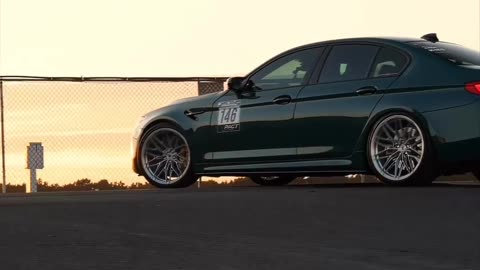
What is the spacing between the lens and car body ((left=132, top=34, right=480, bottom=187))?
10141mm

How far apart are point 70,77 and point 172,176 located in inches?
179

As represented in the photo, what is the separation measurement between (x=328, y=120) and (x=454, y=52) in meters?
1.50

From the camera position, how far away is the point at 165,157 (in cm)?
1234

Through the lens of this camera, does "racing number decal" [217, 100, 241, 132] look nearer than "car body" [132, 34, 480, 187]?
No

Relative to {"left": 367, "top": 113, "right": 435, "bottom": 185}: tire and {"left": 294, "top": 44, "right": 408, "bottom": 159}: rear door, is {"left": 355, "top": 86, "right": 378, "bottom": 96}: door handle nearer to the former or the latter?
{"left": 294, "top": 44, "right": 408, "bottom": 159}: rear door

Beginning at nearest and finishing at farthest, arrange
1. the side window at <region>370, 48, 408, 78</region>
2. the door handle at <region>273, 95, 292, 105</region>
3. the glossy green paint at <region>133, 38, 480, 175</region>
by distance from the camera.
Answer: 1. the glossy green paint at <region>133, 38, 480, 175</region>
2. the side window at <region>370, 48, 408, 78</region>
3. the door handle at <region>273, 95, 292, 105</region>

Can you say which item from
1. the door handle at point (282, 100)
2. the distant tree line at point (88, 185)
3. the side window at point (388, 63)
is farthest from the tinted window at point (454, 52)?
the distant tree line at point (88, 185)

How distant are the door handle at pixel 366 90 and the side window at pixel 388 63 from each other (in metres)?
0.18

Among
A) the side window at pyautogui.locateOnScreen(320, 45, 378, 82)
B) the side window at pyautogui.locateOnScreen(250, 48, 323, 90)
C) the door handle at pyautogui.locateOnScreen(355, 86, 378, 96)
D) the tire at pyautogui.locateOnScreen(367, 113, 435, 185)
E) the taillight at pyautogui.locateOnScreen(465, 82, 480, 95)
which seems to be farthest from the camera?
the side window at pyautogui.locateOnScreen(250, 48, 323, 90)

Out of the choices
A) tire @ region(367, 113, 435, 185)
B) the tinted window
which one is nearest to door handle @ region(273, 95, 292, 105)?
tire @ region(367, 113, 435, 185)

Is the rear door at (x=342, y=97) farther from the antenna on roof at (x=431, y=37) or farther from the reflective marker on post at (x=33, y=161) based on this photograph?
the reflective marker on post at (x=33, y=161)

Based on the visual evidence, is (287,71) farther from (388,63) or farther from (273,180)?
(273,180)

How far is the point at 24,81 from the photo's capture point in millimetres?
16172

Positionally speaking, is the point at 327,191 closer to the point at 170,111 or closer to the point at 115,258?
the point at 170,111
